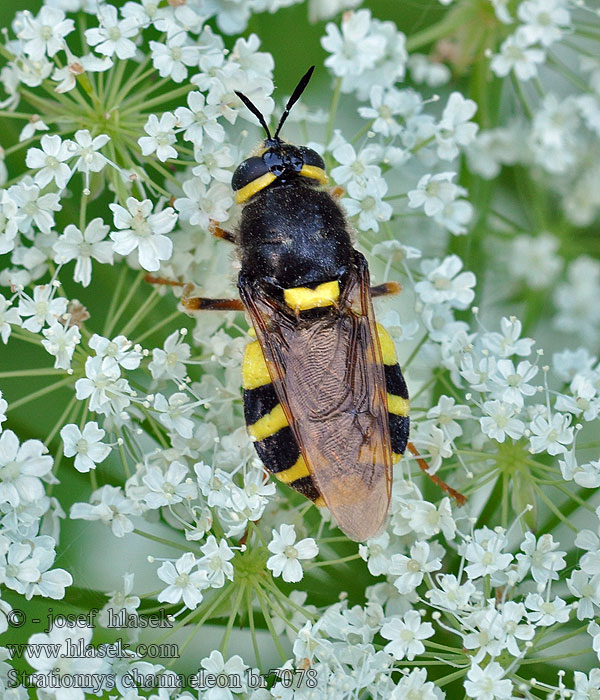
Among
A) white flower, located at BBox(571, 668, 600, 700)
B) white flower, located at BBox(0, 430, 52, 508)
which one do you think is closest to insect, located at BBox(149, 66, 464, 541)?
white flower, located at BBox(0, 430, 52, 508)

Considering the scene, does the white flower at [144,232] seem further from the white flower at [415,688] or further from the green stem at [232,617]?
the white flower at [415,688]

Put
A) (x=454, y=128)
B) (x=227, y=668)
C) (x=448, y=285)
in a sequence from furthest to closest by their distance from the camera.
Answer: (x=454, y=128), (x=448, y=285), (x=227, y=668)

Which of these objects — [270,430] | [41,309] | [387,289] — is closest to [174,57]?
[41,309]

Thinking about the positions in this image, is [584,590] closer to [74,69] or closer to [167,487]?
[167,487]

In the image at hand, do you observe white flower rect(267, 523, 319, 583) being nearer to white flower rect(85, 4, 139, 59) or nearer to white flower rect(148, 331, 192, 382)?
white flower rect(148, 331, 192, 382)

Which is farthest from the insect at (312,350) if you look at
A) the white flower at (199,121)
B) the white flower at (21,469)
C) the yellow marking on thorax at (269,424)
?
the white flower at (21,469)
